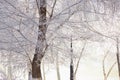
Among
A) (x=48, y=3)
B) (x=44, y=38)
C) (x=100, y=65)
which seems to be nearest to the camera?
(x=44, y=38)

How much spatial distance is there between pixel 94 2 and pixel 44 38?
135 cm

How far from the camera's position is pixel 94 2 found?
6078mm

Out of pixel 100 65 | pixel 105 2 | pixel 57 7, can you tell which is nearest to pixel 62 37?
pixel 57 7

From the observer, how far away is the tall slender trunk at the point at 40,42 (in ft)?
19.5

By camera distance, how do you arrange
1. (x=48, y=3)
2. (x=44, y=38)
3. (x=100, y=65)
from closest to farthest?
(x=44, y=38), (x=48, y=3), (x=100, y=65)

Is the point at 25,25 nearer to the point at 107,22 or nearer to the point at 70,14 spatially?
the point at 70,14

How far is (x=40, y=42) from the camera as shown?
235 inches

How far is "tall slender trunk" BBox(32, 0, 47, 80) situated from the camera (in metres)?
5.96

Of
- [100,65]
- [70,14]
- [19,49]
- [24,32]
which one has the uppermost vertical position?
[70,14]

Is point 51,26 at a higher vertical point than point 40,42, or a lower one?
higher

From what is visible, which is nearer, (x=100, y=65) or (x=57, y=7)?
(x=57, y=7)

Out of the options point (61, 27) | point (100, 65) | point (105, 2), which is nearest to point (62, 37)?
point (61, 27)

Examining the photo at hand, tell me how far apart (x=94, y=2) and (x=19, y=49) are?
1979mm

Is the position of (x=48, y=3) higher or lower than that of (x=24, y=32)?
higher
